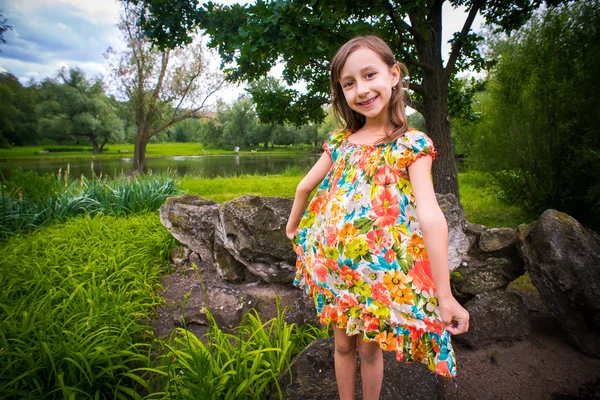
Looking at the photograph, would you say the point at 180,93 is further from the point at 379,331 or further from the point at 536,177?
the point at 379,331

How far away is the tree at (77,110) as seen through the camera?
126 inches

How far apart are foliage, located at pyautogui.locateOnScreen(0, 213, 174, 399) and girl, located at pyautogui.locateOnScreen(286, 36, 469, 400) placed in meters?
1.36

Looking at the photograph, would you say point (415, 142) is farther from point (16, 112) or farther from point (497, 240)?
point (16, 112)

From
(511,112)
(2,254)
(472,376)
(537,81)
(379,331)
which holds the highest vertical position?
(537,81)

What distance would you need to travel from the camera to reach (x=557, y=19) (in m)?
4.16

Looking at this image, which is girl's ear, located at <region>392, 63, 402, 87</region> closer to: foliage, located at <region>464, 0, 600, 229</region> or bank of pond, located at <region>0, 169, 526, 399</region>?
bank of pond, located at <region>0, 169, 526, 399</region>

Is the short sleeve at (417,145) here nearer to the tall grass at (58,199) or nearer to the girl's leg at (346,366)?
the girl's leg at (346,366)

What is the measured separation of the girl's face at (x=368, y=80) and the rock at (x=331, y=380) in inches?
62.8

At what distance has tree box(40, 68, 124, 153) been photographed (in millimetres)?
3211

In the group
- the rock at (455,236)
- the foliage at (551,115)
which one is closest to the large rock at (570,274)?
the rock at (455,236)

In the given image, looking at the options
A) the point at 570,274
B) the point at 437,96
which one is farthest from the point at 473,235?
the point at 437,96

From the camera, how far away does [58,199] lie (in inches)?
186

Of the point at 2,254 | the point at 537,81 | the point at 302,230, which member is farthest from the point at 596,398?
the point at 2,254

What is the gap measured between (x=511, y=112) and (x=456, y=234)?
11.3 ft
